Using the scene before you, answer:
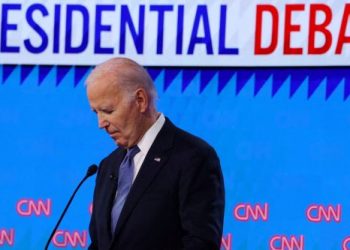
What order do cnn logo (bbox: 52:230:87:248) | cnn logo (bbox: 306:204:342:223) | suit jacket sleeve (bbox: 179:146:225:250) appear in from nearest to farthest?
suit jacket sleeve (bbox: 179:146:225:250), cnn logo (bbox: 306:204:342:223), cnn logo (bbox: 52:230:87:248)

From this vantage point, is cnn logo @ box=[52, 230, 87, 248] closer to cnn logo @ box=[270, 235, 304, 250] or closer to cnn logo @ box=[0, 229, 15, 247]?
cnn logo @ box=[0, 229, 15, 247]

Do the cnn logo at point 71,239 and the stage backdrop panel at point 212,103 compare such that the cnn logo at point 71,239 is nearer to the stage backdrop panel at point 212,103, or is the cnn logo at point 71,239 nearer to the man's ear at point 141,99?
the stage backdrop panel at point 212,103

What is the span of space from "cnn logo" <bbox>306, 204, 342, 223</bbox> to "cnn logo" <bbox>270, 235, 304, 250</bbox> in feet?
0.26

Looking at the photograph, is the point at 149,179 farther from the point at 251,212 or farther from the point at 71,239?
the point at 71,239

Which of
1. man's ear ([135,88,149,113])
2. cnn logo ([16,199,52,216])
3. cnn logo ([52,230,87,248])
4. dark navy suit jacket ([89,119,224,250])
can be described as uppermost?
man's ear ([135,88,149,113])

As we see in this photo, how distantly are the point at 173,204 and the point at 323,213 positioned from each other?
1.14 m

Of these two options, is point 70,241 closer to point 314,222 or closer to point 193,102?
point 193,102

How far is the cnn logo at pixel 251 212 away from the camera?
2695 millimetres

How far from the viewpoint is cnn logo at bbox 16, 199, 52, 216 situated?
2814 millimetres

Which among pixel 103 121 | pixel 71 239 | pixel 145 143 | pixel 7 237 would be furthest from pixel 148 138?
pixel 7 237

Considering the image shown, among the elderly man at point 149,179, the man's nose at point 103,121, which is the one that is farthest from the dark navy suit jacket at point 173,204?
the man's nose at point 103,121

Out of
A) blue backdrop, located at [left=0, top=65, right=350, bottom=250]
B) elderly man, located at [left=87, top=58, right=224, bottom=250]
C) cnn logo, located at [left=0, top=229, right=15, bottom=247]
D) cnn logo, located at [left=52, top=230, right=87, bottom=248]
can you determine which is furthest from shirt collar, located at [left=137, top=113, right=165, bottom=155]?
cnn logo, located at [left=0, top=229, right=15, bottom=247]

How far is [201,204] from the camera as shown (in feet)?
5.35

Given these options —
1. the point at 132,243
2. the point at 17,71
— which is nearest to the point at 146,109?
the point at 132,243
